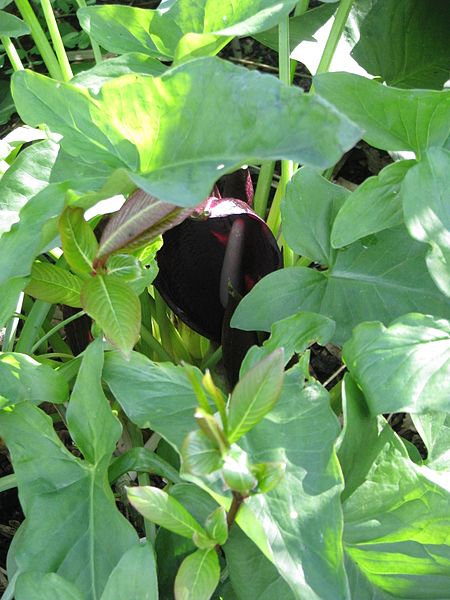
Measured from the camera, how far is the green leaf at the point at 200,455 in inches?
17.3

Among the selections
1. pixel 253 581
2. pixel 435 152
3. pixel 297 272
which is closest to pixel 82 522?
pixel 253 581

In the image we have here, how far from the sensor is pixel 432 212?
0.59 meters

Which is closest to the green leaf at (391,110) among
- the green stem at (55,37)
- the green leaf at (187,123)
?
the green leaf at (187,123)

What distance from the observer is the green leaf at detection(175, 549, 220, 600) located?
0.52 meters

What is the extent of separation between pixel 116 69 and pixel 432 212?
30 centimetres

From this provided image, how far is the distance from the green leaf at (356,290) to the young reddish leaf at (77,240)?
0.14 meters

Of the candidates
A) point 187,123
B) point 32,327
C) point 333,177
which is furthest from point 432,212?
point 333,177

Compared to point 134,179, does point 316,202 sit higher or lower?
lower

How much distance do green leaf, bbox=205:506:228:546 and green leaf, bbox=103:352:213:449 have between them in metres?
0.07

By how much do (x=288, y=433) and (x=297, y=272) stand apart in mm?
171

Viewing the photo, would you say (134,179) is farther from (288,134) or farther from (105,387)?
(105,387)

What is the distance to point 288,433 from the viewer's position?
583 millimetres

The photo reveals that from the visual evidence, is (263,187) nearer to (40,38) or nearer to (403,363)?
(40,38)

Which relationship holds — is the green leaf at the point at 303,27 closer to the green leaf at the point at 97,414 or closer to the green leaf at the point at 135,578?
the green leaf at the point at 97,414
